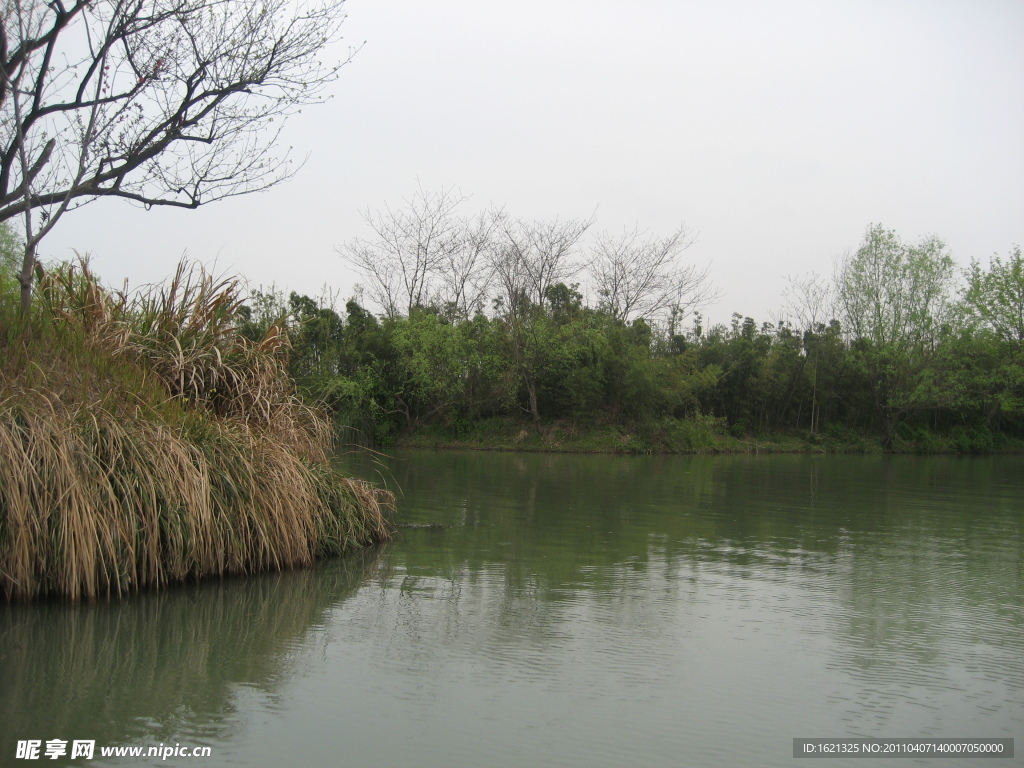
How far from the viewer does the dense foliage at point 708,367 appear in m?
29.5

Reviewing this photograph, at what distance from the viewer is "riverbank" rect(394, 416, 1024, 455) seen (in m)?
28.3

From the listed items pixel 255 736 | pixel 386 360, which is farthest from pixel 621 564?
pixel 386 360

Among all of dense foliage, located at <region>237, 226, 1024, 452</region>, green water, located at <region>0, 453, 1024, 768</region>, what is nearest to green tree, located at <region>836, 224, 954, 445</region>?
dense foliage, located at <region>237, 226, 1024, 452</region>

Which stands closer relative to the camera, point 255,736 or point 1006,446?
point 255,736

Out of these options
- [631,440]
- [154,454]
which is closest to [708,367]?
[631,440]

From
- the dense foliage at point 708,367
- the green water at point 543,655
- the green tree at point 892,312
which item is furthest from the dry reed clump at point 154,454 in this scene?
the green tree at point 892,312

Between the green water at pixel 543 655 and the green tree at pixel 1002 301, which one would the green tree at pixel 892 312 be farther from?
the green water at pixel 543 655

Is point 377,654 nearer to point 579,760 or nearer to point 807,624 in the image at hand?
point 579,760

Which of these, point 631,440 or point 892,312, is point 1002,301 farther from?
point 631,440

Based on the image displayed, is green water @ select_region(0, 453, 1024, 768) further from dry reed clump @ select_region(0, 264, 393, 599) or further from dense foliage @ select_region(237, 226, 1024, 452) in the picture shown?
dense foliage @ select_region(237, 226, 1024, 452)

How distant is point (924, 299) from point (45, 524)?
36946 millimetres

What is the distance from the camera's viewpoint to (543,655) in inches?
174

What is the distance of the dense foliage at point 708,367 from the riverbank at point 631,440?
0.11 meters

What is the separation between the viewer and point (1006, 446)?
37.2m
